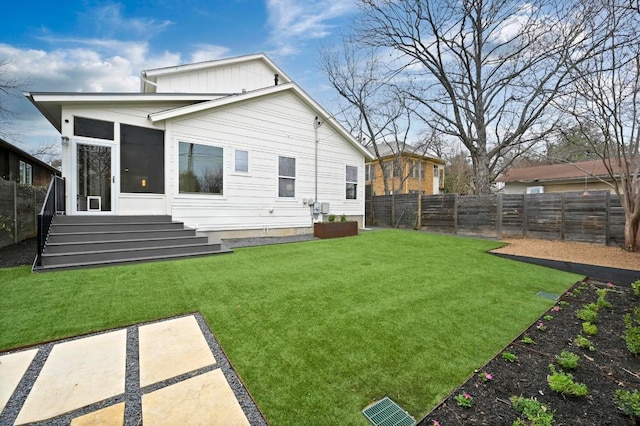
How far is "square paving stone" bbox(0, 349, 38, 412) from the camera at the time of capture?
1.93 meters

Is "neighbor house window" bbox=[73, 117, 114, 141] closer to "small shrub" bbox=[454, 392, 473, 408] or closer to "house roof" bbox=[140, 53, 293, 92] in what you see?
"house roof" bbox=[140, 53, 293, 92]

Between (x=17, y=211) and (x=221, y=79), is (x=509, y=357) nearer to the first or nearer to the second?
(x=17, y=211)

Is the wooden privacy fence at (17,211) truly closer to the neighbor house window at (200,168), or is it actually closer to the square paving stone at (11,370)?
the neighbor house window at (200,168)

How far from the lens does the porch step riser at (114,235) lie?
17.4ft

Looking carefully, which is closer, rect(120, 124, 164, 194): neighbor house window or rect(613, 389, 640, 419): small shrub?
rect(613, 389, 640, 419): small shrub

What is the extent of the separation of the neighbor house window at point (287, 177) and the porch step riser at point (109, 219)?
3.67 meters

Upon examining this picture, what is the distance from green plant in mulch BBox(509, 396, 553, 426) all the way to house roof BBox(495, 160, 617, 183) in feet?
57.2

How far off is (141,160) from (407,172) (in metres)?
19.9

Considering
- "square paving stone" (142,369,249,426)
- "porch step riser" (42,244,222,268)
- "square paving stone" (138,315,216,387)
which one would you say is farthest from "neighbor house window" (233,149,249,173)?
"square paving stone" (142,369,249,426)

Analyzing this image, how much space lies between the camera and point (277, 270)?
511cm

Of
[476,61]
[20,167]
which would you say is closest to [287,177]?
[476,61]

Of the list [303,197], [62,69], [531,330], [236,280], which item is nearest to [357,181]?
[303,197]

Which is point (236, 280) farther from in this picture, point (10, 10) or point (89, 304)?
point (10, 10)

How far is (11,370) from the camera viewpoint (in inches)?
84.8
